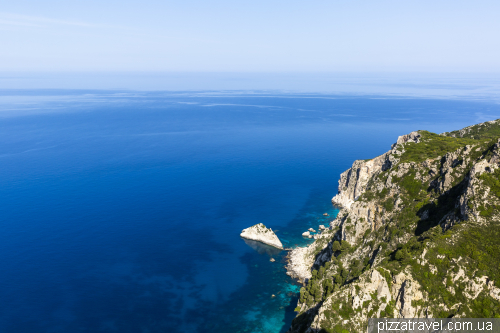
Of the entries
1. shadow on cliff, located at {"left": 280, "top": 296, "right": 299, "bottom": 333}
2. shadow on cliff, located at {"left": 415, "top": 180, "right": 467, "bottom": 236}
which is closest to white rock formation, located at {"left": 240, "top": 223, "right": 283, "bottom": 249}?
shadow on cliff, located at {"left": 280, "top": 296, "right": 299, "bottom": 333}

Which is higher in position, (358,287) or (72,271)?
(358,287)

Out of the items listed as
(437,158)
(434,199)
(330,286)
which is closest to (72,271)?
(330,286)

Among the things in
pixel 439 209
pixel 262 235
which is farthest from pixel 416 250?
pixel 262 235

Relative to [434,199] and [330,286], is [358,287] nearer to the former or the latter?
[330,286]

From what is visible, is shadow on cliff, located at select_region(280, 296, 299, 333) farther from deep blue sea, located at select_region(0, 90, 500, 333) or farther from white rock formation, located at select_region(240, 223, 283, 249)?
white rock formation, located at select_region(240, 223, 283, 249)

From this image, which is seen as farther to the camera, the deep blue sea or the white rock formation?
the white rock formation
